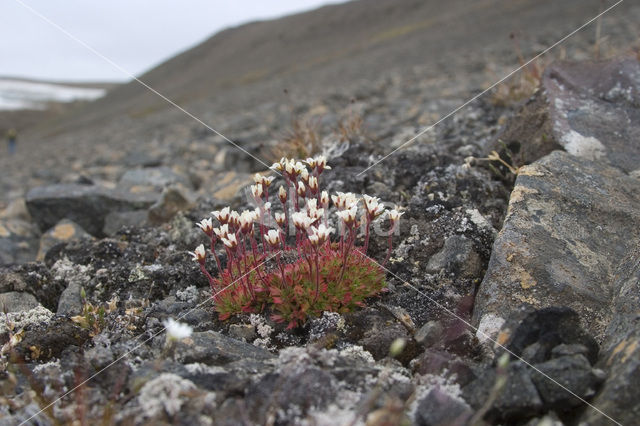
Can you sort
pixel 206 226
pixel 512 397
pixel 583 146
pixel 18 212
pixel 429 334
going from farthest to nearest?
pixel 18 212, pixel 583 146, pixel 206 226, pixel 429 334, pixel 512 397

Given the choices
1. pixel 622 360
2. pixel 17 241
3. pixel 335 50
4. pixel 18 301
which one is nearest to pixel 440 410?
pixel 622 360

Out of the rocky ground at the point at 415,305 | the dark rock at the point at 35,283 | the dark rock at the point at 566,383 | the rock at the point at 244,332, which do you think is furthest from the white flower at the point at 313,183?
the dark rock at the point at 35,283

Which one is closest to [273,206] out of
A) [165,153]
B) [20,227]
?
[20,227]

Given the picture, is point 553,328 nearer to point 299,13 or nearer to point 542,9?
point 542,9

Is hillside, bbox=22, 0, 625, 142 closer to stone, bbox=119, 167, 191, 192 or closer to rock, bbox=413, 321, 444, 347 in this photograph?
stone, bbox=119, 167, 191, 192

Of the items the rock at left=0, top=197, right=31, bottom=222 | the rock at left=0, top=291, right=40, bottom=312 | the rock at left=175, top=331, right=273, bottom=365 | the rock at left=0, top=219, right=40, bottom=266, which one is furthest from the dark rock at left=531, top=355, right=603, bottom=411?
the rock at left=0, top=197, right=31, bottom=222

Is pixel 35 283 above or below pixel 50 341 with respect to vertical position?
below

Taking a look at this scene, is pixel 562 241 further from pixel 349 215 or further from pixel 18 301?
pixel 18 301
